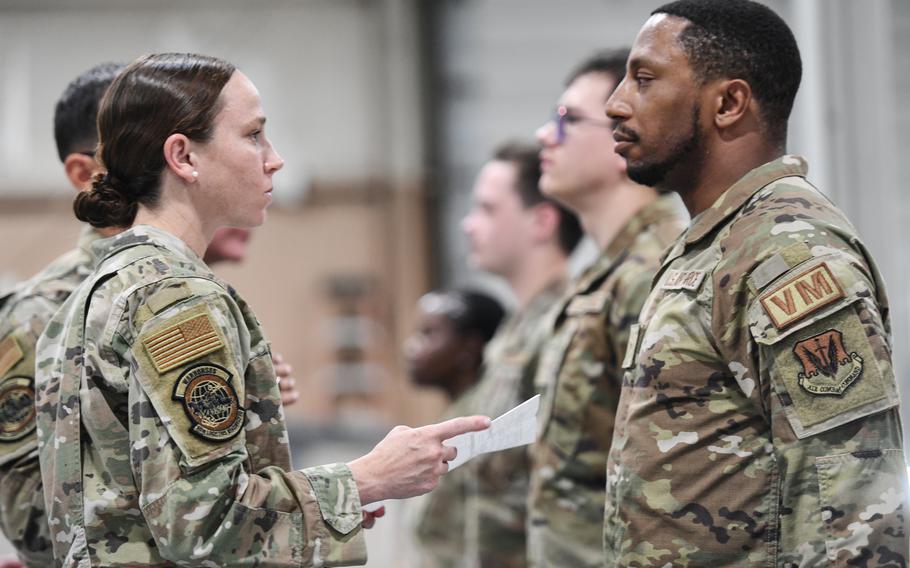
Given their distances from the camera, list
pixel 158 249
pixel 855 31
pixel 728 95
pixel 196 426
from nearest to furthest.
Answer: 1. pixel 196 426
2. pixel 158 249
3. pixel 728 95
4. pixel 855 31

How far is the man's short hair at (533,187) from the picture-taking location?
3596mm

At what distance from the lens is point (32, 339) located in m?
2.19

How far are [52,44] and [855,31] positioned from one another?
723 centimetres

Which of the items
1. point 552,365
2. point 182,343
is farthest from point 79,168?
point 552,365

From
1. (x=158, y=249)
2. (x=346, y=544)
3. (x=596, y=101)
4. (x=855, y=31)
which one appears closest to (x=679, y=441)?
(x=346, y=544)

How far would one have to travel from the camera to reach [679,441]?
5.82 feet

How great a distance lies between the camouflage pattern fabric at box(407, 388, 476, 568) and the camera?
3.71 metres

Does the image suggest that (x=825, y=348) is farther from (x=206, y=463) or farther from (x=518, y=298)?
(x=518, y=298)

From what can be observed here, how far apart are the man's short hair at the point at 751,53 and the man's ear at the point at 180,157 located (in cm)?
82

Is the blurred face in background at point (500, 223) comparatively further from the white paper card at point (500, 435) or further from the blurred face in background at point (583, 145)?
the white paper card at point (500, 435)

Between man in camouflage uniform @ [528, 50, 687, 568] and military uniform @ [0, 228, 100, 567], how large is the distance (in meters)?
1.06

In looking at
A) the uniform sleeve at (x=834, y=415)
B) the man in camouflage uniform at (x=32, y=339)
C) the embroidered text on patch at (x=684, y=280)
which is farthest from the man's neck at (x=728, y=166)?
the man in camouflage uniform at (x=32, y=339)

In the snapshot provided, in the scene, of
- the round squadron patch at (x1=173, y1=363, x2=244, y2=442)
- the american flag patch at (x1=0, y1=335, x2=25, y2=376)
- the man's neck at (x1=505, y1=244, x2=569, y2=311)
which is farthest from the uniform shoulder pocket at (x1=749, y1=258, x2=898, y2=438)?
the man's neck at (x1=505, y1=244, x2=569, y2=311)

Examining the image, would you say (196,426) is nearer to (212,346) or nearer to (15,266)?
(212,346)
